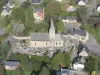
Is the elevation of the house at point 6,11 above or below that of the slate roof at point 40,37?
above

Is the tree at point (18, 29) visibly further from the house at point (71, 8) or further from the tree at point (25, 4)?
the house at point (71, 8)

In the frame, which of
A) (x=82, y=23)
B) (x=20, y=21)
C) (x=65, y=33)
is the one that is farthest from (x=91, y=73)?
(x=20, y=21)

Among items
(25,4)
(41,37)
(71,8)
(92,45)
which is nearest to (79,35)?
(92,45)

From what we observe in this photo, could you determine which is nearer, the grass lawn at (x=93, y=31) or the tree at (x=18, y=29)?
the grass lawn at (x=93, y=31)

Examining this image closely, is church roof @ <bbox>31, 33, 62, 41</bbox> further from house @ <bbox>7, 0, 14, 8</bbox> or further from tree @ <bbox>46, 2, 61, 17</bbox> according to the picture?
house @ <bbox>7, 0, 14, 8</bbox>

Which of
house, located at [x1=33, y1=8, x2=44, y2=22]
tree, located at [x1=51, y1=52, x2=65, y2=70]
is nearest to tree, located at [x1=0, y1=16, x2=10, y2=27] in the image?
house, located at [x1=33, y1=8, x2=44, y2=22]

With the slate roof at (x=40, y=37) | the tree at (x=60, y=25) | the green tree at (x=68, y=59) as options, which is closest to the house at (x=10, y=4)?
the tree at (x=60, y=25)

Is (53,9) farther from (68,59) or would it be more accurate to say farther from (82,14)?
(68,59)
